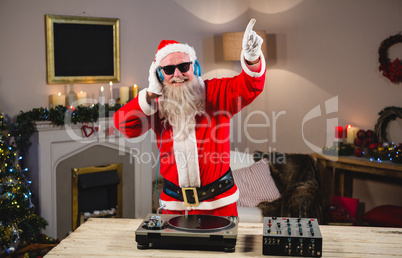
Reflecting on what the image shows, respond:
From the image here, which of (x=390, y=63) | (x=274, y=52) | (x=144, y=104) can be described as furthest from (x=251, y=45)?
(x=274, y=52)

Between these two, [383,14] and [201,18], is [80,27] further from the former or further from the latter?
[383,14]

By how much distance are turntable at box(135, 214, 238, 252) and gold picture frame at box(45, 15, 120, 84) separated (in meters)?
2.86

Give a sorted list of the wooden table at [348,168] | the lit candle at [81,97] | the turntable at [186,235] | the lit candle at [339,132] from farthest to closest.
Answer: the lit candle at [339,132], the lit candle at [81,97], the wooden table at [348,168], the turntable at [186,235]

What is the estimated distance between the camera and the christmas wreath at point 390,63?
13.9 feet

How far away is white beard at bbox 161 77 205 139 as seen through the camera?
88.5 inches

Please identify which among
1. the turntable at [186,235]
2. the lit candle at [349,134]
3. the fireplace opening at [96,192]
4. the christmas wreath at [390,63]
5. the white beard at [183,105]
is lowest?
the fireplace opening at [96,192]

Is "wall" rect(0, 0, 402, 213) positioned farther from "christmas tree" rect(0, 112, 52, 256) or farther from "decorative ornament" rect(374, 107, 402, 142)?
"christmas tree" rect(0, 112, 52, 256)

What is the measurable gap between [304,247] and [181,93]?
37.6 inches

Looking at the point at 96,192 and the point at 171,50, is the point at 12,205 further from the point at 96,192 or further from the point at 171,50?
the point at 171,50

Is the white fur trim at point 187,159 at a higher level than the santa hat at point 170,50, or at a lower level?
lower

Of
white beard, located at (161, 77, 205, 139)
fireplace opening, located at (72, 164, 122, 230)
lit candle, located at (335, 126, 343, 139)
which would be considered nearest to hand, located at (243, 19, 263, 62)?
white beard, located at (161, 77, 205, 139)

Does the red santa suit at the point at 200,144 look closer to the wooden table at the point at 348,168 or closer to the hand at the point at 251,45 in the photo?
the hand at the point at 251,45

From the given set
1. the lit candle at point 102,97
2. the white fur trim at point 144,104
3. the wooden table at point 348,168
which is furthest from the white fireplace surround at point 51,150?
the white fur trim at point 144,104

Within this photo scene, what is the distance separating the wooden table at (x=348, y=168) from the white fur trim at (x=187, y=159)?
2.36 metres
